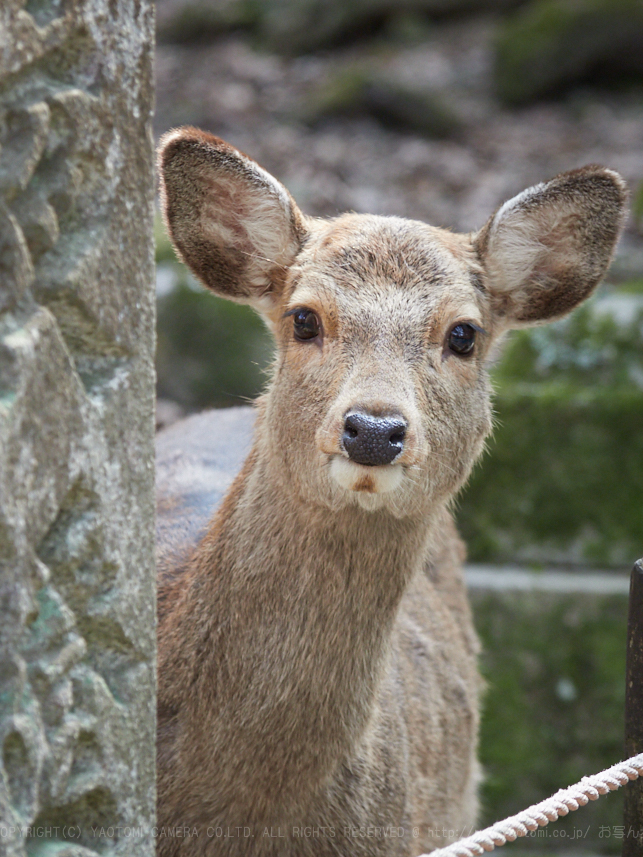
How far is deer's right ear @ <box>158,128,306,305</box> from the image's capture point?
109 inches

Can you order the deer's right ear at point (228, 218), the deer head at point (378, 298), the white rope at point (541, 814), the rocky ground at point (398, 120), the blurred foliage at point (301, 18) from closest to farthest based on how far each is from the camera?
1. the white rope at point (541, 814)
2. the deer head at point (378, 298)
3. the deer's right ear at point (228, 218)
4. the rocky ground at point (398, 120)
5. the blurred foliage at point (301, 18)

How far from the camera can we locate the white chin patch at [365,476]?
2410 mm

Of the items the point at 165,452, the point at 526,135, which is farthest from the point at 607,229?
the point at 526,135

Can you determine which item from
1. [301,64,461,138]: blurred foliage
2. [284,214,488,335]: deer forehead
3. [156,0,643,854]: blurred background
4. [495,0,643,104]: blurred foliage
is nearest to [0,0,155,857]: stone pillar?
[284,214,488,335]: deer forehead

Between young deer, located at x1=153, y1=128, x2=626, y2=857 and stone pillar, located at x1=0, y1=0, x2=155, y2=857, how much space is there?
2.46ft

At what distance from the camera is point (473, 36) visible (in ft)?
35.2

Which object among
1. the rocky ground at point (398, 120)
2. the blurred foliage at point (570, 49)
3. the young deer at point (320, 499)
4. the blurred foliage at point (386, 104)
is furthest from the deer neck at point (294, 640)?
the blurred foliage at point (570, 49)

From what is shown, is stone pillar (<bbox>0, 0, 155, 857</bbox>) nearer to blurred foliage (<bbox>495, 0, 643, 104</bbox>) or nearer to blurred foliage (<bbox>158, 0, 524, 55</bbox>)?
blurred foliage (<bbox>495, 0, 643, 104</bbox>)

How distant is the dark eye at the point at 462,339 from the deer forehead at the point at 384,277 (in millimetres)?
30

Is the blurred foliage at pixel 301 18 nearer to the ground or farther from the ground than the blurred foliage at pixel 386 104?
farther from the ground

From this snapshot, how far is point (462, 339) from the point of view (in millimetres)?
2883

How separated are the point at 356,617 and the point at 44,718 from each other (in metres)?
1.21

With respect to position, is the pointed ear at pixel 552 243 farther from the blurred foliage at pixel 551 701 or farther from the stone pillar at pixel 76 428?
the blurred foliage at pixel 551 701

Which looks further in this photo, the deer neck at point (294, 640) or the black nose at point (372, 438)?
the deer neck at point (294, 640)
